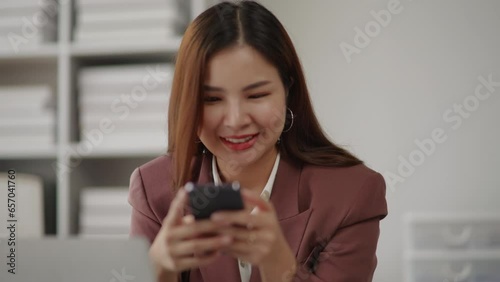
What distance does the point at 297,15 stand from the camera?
7.23 feet

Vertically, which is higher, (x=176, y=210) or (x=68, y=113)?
(x=68, y=113)

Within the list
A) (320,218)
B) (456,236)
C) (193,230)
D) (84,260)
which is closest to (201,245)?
(193,230)

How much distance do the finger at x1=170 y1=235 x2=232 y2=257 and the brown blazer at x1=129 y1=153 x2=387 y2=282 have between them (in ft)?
0.78

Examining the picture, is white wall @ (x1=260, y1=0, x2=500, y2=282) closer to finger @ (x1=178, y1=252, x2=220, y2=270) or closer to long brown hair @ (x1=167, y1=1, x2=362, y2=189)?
long brown hair @ (x1=167, y1=1, x2=362, y2=189)

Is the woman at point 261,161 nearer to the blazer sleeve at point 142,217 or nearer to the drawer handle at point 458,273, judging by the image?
the blazer sleeve at point 142,217

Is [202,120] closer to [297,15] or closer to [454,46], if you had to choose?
[297,15]

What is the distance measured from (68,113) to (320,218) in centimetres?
116

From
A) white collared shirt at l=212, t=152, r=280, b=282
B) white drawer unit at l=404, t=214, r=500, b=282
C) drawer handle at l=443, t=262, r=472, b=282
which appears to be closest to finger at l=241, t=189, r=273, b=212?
white collared shirt at l=212, t=152, r=280, b=282

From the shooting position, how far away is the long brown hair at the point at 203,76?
38.5 inches

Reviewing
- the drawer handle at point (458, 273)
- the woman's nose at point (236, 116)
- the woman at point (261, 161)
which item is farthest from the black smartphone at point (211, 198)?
the drawer handle at point (458, 273)

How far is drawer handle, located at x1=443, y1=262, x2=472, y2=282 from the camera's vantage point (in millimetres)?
1971

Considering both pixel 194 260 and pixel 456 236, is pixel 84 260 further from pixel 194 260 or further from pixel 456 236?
pixel 456 236

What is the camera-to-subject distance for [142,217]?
110 cm

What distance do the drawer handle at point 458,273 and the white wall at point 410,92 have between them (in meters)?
0.23
